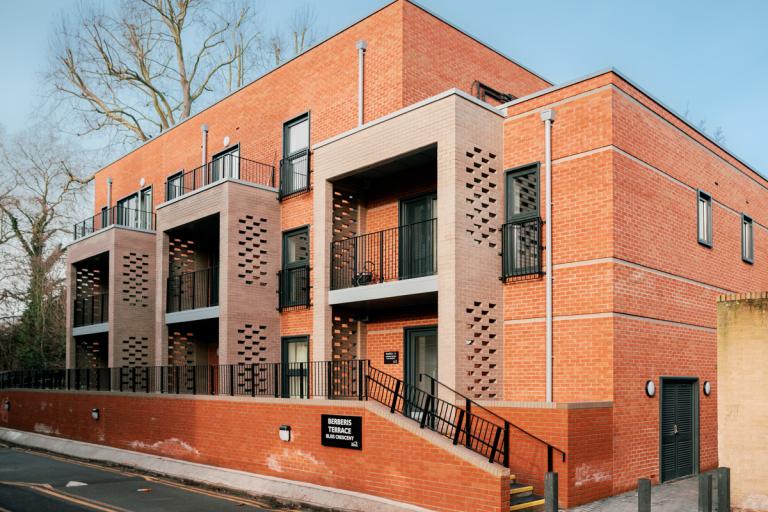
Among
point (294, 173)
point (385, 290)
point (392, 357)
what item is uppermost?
point (294, 173)

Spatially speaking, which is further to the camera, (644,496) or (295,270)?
(295,270)

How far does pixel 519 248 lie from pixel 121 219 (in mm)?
19952

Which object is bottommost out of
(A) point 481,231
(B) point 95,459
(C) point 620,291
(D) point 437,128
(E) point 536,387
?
(B) point 95,459

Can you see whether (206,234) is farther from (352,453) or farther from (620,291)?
(620,291)

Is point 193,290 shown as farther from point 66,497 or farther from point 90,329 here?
point 66,497

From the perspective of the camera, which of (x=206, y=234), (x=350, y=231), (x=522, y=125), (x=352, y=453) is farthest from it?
(x=206, y=234)

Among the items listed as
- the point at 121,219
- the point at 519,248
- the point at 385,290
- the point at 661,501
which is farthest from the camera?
the point at 121,219

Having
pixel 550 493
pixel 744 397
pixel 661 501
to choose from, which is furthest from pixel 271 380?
pixel 744 397

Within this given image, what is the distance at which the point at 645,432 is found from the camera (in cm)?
1462

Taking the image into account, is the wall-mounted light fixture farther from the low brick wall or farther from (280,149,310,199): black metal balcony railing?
(280,149,310,199): black metal balcony railing

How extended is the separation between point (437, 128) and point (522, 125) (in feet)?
6.30

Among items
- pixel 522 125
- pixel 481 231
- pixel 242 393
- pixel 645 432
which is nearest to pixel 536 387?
pixel 645 432

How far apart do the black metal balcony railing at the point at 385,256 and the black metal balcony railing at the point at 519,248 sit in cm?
179

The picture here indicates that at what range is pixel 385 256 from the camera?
17.9m
